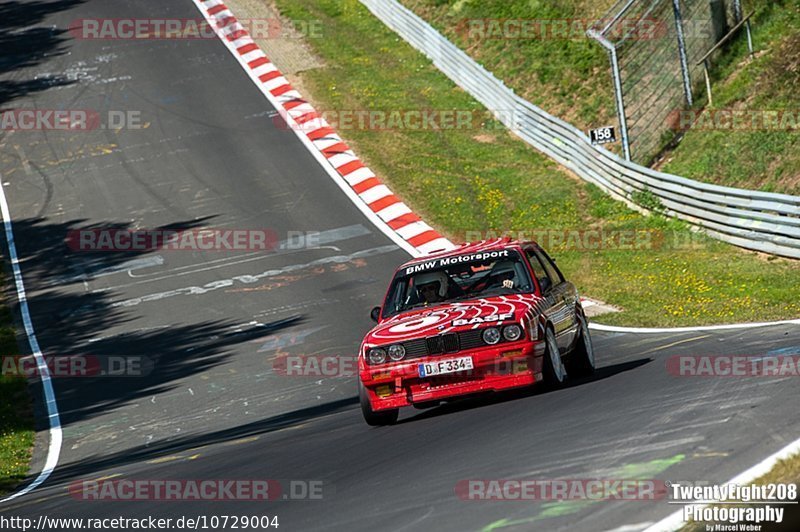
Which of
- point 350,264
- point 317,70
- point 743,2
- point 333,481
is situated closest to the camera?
point 333,481

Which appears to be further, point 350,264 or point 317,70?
point 317,70

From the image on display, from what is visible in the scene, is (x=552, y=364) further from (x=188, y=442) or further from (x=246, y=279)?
(x=246, y=279)

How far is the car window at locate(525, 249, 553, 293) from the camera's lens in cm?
1249

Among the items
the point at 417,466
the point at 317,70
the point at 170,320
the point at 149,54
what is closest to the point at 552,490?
the point at 417,466

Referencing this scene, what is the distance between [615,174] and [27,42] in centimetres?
1983

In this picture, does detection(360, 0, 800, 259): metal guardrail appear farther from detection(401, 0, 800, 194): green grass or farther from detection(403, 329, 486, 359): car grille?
detection(403, 329, 486, 359): car grille

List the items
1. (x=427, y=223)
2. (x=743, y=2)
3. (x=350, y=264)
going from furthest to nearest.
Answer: (x=743, y=2), (x=427, y=223), (x=350, y=264)

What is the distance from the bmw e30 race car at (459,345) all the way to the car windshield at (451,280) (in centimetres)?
1

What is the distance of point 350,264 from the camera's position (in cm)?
2181

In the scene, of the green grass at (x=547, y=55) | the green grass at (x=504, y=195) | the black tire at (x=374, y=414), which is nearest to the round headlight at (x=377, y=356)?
the black tire at (x=374, y=414)

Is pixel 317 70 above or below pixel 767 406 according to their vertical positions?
above

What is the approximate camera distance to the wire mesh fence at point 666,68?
25.4 m

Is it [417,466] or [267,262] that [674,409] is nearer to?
[417,466]

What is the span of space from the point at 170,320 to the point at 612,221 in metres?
8.74
